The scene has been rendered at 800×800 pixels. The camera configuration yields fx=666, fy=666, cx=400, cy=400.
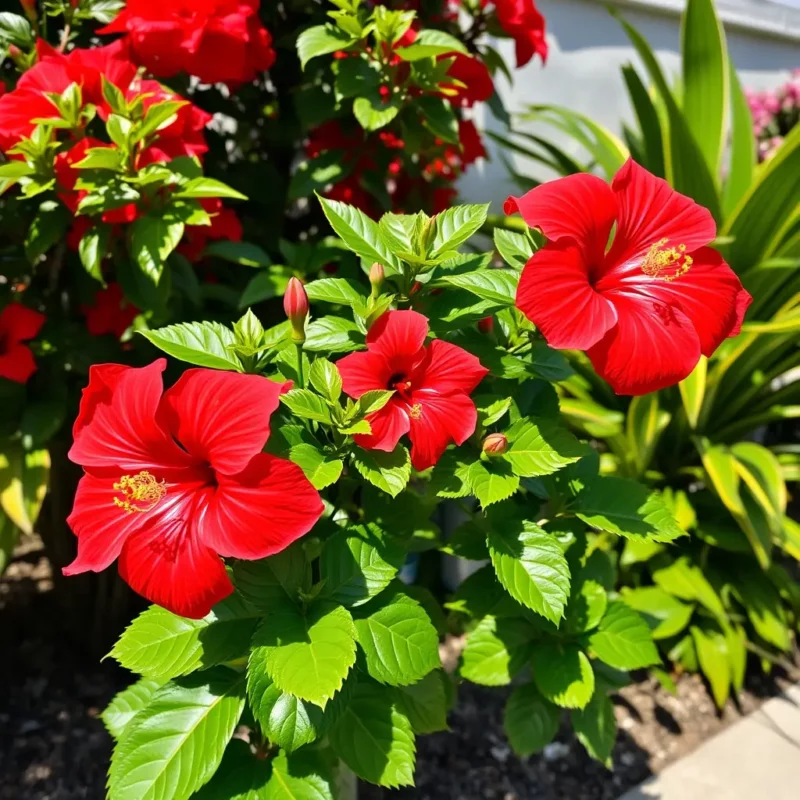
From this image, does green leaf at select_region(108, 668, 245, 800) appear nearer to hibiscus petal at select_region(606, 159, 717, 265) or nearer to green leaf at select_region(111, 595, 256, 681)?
green leaf at select_region(111, 595, 256, 681)

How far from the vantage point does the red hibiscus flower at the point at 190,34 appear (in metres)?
0.99

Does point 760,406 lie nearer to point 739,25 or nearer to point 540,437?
point 540,437

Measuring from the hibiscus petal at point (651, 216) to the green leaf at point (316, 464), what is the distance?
0.37 m

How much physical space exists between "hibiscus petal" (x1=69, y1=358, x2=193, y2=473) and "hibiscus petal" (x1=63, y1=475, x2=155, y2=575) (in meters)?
0.03

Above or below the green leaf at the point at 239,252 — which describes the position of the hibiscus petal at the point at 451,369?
above

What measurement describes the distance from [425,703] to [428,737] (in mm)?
817

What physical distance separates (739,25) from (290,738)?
4.07 meters

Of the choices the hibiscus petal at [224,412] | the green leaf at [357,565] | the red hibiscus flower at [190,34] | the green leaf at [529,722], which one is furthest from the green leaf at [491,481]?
the red hibiscus flower at [190,34]

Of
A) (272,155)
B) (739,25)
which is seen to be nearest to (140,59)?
(272,155)

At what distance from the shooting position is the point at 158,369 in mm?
611

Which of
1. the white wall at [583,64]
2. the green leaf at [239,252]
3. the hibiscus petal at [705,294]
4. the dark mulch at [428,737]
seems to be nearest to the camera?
the hibiscus petal at [705,294]

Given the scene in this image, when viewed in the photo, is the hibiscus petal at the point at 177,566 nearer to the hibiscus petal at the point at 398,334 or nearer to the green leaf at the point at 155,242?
the hibiscus petal at the point at 398,334

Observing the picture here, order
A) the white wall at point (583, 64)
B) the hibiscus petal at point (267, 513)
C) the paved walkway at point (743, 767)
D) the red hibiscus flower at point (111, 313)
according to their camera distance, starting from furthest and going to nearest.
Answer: the white wall at point (583, 64) → the paved walkway at point (743, 767) → the red hibiscus flower at point (111, 313) → the hibiscus petal at point (267, 513)

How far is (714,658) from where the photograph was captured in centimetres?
183
